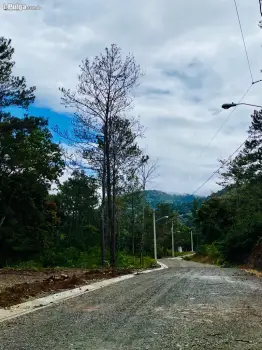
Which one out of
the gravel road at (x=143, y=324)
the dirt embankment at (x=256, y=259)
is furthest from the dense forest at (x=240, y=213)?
the gravel road at (x=143, y=324)

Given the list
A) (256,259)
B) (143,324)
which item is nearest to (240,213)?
(256,259)

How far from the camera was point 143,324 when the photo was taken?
280 inches

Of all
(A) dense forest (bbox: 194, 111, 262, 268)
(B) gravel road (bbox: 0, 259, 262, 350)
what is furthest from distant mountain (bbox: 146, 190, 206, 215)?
(B) gravel road (bbox: 0, 259, 262, 350)

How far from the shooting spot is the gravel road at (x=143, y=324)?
5.84 m

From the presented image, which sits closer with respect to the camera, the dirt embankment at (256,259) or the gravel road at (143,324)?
the gravel road at (143,324)

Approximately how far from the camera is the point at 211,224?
229ft

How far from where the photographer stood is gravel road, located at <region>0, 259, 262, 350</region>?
19.2ft

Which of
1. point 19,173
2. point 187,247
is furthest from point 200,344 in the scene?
point 187,247

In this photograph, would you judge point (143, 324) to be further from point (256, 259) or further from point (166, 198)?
point (166, 198)

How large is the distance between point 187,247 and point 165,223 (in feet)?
47.6

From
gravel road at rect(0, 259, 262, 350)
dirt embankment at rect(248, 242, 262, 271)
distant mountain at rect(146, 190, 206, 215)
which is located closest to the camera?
gravel road at rect(0, 259, 262, 350)

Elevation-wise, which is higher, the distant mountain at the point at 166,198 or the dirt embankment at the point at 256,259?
the distant mountain at the point at 166,198

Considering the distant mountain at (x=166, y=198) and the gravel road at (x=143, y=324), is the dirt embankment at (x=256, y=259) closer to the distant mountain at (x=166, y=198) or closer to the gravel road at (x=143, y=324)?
the distant mountain at (x=166, y=198)

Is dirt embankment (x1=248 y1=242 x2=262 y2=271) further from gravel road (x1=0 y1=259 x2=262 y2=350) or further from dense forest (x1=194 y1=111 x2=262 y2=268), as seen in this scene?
gravel road (x1=0 y1=259 x2=262 y2=350)
